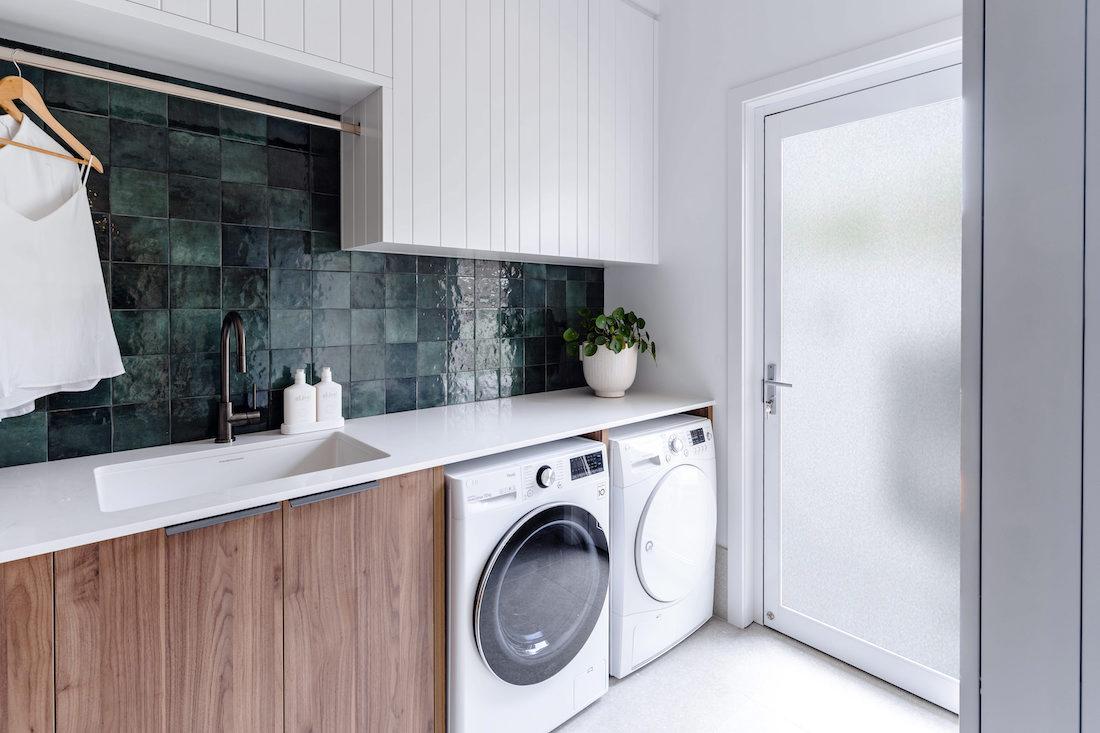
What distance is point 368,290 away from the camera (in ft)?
6.95

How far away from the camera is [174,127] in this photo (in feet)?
5.56

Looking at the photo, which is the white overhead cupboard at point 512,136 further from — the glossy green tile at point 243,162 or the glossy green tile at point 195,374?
the glossy green tile at point 195,374

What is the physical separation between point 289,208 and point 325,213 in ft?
0.39

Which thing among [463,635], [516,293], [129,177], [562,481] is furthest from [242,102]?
[463,635]

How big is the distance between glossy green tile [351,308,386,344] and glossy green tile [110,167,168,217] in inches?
25.6

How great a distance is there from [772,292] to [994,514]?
217cm

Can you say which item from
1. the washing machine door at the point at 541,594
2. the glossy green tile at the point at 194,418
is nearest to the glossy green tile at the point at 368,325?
the glossy green tile at the point at 194,418

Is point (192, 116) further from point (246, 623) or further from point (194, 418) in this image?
point (246, 623)

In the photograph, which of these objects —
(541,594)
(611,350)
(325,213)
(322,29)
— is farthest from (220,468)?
(611,350)

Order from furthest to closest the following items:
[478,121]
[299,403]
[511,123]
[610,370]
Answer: [610,370]
[511,123]
[478,121]
[299,403]

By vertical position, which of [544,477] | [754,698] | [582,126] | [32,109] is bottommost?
[754,698]

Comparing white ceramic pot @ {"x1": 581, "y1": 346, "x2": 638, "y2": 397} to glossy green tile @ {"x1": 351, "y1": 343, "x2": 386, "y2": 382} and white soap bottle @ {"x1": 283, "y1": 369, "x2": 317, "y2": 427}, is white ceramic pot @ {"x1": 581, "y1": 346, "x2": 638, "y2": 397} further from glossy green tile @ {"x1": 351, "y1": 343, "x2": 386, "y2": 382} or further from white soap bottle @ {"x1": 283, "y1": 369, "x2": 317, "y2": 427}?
white soap bottle @ {"x1": 283, "y1": 369, "x2": 317, "y2": 427}

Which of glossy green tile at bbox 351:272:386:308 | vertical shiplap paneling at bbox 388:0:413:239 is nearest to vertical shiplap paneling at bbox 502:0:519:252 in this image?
vertical shiplap paneling at bbox 388:0:413:239

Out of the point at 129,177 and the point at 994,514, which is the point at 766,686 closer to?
the point at 994,514
